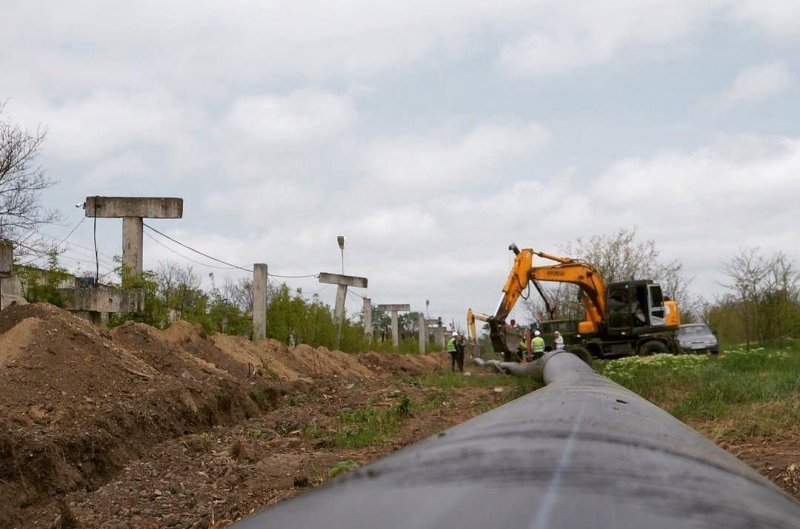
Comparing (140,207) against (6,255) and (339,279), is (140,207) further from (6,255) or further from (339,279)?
(339,279)

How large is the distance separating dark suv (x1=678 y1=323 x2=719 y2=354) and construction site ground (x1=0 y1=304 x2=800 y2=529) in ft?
54.7

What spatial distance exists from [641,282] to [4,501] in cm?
1859

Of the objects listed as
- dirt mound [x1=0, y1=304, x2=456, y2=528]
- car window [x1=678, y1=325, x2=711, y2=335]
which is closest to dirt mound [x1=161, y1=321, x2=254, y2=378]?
dirt mound [x1=0, y1=304, x2=456, y2=528]

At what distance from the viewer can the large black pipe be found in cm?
115

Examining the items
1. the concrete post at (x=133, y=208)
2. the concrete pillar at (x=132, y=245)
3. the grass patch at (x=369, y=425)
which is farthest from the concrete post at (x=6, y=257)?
the grass patch at (x=369, y=425)

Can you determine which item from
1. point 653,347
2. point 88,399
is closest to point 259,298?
point 88,399

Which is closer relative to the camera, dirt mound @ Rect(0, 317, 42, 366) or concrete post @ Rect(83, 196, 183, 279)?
dirt mound @ Rect(0, 317, 42, 366)

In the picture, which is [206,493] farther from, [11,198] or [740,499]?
[11,198]

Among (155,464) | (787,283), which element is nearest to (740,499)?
(155,464)

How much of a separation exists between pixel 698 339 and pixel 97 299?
73.2 ft

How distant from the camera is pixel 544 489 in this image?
48.6 inches

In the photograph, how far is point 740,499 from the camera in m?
1.36

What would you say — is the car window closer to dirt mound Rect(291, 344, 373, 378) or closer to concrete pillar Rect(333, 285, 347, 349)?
dirt mound Rect(291, 344, 373, 378)

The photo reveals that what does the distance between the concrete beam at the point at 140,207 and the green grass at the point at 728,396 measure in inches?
266
